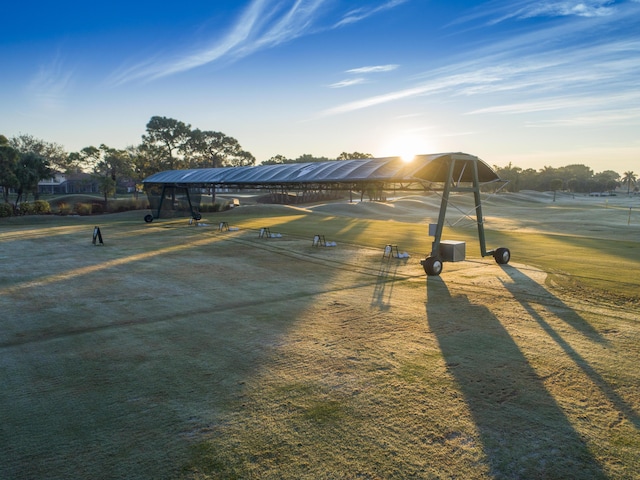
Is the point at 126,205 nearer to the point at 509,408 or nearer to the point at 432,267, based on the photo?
the point at 432,267

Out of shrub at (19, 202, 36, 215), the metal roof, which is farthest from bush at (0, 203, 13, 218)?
the metal roof

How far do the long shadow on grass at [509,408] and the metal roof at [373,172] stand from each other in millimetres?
8908

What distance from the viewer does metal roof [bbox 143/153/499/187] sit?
1811cm

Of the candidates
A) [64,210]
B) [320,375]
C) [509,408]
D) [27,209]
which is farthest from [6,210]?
[509,408]

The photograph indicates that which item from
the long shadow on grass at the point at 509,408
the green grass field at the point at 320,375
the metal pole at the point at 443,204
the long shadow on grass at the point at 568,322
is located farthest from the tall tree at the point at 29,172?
the long shadow on grass at the point at 509,408

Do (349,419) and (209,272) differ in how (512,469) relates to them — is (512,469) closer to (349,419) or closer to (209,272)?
(349,419)

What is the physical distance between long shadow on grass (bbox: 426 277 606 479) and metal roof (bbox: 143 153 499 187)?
351 inches

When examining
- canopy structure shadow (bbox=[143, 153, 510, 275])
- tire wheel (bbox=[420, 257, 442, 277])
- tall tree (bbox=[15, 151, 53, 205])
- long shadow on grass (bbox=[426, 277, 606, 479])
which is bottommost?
long shadow on grass (bbox=[426, 277, 606, 479])

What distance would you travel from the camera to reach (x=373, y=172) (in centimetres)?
2066

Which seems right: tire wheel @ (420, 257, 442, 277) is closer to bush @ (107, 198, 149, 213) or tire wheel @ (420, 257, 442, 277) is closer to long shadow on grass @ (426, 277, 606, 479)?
long shadow on grass @ (426, 277, 606, 479)

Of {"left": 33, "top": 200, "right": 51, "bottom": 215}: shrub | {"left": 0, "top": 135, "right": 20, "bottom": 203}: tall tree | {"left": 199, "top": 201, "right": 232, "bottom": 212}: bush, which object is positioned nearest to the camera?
{"left": 0, "top": 135, "right": 20, "bottom": 203}: tall tree

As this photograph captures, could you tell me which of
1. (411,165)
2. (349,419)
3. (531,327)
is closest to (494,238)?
(411,165)

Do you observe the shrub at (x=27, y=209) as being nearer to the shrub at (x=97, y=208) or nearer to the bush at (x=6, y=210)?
the bush at (x=6, y=210)

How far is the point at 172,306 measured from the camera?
1249cm
